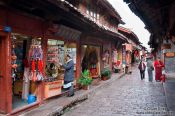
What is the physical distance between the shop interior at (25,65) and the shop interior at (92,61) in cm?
785

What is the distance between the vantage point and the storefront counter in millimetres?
11773

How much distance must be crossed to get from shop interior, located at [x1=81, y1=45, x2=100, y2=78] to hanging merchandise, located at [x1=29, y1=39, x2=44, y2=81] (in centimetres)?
829

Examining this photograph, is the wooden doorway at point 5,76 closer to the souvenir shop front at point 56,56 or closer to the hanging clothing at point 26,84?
the hanging clothing at point 26,84

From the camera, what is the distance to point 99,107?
37.9 ft

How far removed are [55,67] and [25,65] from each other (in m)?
2.39

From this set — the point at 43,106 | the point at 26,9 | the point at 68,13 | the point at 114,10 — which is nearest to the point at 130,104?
the point at 43,106

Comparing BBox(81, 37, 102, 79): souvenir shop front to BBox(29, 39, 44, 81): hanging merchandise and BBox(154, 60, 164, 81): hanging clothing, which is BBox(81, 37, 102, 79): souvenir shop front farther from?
BBox(29, 39, 44, 81): hanging merchandise

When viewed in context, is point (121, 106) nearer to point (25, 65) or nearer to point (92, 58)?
point (25, 65)

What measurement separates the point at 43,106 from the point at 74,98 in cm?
199

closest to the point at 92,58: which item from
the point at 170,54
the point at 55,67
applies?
the point at 170,54

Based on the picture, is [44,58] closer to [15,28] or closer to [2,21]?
[15,28]

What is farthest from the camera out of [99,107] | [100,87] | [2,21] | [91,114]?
[100,87]

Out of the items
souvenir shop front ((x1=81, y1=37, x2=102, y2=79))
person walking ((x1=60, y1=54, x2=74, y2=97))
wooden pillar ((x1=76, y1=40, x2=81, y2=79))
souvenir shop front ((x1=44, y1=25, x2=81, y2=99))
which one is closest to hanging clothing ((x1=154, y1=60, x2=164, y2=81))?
souvenir shop front ((x1=81, y1=37, x2=102, y2=79))

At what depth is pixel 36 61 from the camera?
1086 cm
